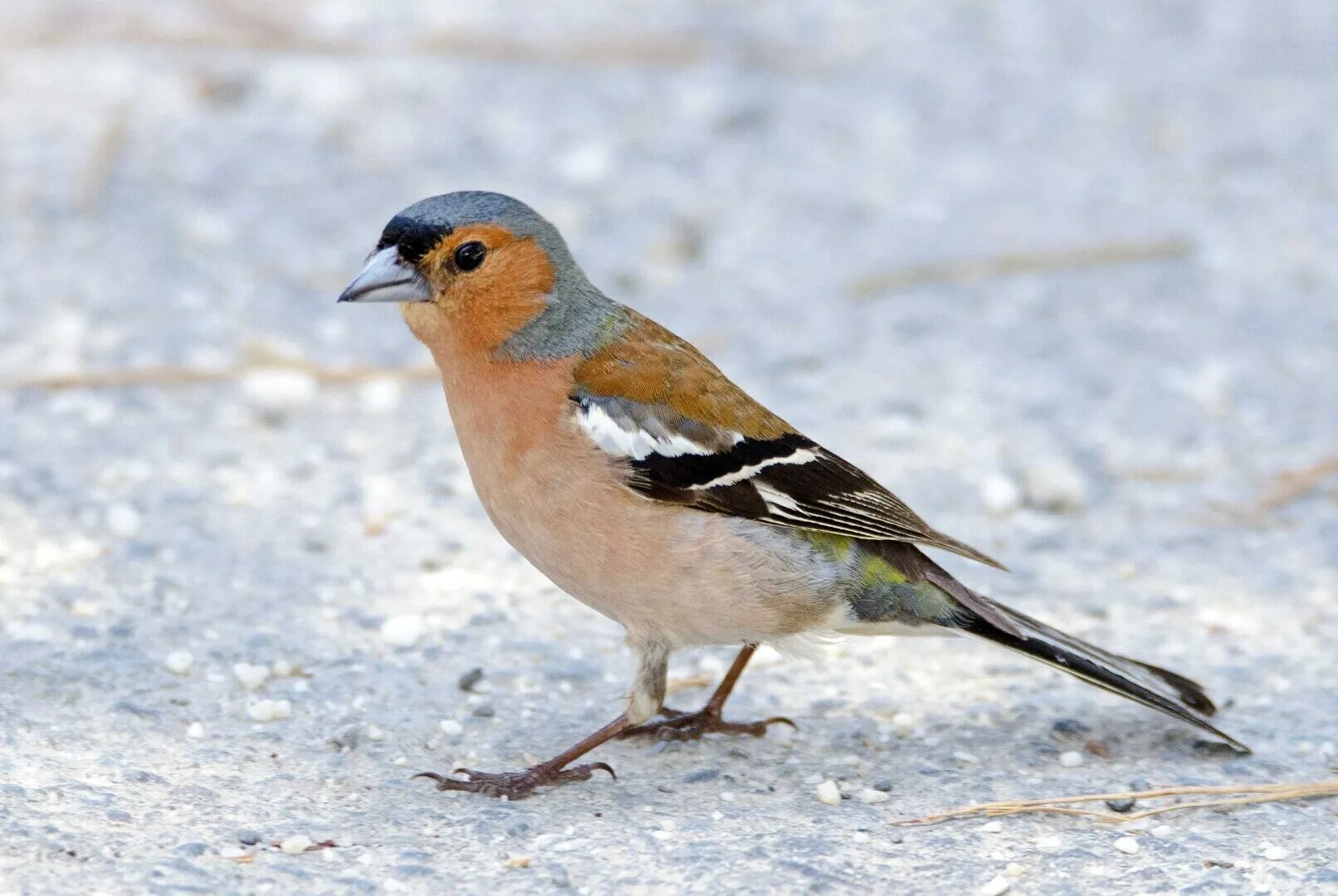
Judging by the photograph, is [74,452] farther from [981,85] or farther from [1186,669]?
[981,85]

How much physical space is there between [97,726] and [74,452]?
170cm

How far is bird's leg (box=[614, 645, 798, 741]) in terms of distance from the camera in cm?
409

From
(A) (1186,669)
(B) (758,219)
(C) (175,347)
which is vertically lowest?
(A) (1186,669)

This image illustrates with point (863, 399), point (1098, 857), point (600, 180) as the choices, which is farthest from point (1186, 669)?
point (600, 180)

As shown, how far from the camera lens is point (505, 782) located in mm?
3719

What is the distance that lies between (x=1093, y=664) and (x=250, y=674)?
6.56 ft

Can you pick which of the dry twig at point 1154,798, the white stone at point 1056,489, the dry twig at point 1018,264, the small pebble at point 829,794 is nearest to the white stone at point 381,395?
the dry twig at point 1018,264

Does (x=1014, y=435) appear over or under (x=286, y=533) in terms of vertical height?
over

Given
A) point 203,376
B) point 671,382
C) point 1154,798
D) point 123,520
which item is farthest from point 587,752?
point 203,376

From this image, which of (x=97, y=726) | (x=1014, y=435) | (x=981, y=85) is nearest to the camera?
(x=97, y=726)

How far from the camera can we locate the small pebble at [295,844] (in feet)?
10.9

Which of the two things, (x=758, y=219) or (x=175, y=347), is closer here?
(x=175, y=347)

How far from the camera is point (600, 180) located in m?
7.52

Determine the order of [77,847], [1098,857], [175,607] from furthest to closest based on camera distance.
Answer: [175,607], [1098,857], [77,847]
